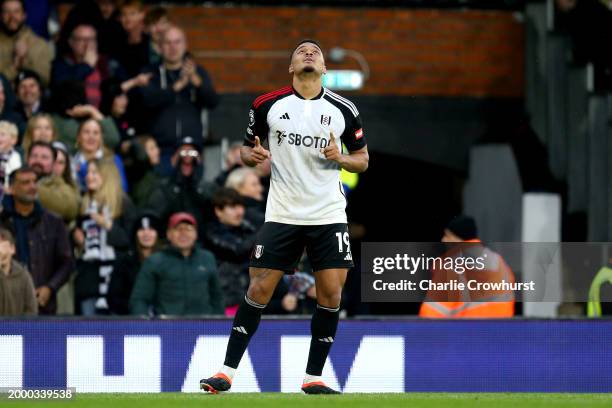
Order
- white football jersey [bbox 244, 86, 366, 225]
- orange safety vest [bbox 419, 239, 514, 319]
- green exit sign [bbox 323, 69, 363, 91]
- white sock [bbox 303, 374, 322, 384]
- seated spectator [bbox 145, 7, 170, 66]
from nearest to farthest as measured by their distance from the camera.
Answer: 1. white football jersey [bbox 244, 86, 366, 225]
2. white sock [bbox 303, 374, 322, 384]
3. orange safety vest [bbox 419, 239, 514, 319]
4. seated spectator [bbox 145, 7, 170, 66]
5. green exit sign [bbox 323, 69, 363, 91]

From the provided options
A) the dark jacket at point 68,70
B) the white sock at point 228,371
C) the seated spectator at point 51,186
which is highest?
the dark jacket at point 68,70

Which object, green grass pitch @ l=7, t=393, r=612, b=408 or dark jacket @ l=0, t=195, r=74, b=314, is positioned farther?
dark jacket @ l=0, t=195, r=74, b=314

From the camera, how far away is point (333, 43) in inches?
655

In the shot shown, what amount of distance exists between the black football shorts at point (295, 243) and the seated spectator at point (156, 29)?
19.3ft

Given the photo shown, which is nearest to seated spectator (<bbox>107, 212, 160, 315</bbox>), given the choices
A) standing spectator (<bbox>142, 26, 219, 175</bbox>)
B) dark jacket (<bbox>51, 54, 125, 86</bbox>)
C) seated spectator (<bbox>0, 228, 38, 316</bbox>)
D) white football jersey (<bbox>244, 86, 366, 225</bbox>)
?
seated spectator (<bbox>0, 228, 38, 316</bbox>)

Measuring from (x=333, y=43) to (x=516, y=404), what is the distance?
8546 millimetres

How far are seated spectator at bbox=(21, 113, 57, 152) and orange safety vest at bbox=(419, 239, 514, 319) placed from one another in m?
3.81

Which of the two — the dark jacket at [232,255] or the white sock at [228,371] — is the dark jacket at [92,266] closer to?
the dark jacket at [232,255]

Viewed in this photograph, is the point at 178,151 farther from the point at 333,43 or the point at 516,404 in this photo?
the point at 516,404

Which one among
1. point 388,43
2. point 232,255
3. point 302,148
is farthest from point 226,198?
point 388,43

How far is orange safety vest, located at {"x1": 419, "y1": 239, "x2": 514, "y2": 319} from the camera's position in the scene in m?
11.3

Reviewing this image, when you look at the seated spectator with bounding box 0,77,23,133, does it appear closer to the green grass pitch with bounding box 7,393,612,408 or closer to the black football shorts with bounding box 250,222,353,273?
the green grass pitch with bounding box 7,393,612,408

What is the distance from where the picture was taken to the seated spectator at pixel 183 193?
13094mm

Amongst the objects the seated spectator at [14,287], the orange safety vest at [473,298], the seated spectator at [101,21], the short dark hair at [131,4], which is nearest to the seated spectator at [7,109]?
the seated spectator at [101,21]
